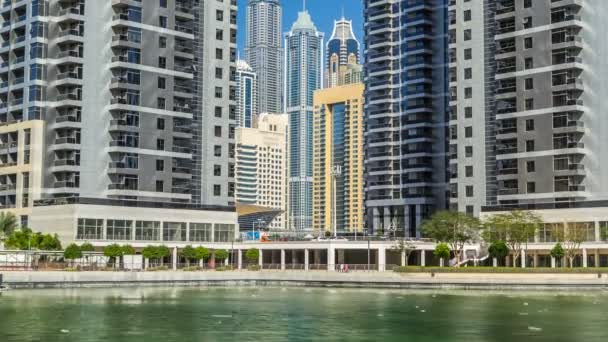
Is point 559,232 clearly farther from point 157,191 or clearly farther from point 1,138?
point 1,138

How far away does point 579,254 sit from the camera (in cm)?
15300

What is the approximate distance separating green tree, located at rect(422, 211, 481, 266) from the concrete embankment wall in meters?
25.3

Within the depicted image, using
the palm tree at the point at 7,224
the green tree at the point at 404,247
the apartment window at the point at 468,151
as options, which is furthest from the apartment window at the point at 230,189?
the apartment window at the point at 468,151

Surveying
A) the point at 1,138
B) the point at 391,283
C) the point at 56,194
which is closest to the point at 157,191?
the point at 56,194

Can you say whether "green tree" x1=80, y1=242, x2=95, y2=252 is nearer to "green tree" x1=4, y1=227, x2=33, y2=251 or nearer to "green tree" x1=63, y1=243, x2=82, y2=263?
"green tree" x1=63, y1=243, x2=82, y2=263

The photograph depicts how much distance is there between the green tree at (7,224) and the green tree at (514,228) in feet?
249

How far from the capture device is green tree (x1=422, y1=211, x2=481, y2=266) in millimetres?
153375

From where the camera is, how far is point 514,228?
147 metres

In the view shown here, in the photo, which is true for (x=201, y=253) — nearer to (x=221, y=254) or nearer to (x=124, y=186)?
(x=221, y=254)

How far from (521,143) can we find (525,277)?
41883mm

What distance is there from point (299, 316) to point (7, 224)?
273 ft

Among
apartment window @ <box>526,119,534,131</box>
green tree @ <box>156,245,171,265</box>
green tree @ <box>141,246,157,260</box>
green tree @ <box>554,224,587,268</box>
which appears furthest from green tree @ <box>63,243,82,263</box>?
apartment window @ <box>526,119,534,131</box>

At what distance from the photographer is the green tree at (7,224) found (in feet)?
495

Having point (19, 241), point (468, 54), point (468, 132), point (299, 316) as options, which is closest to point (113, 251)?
point (19, 241)
